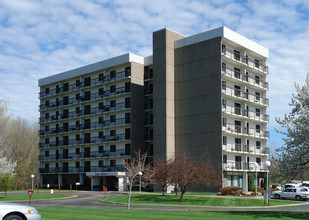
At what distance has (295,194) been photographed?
46031mm

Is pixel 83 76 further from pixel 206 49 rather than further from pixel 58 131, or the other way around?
pixel 206 49

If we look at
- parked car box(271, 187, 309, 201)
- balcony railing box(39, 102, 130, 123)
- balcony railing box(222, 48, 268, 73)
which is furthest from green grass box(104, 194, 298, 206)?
balcony railing box(39, 102, 130, 123)

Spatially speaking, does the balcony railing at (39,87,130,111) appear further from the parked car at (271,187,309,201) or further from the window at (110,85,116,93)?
the parked car at (271,187,309,201)

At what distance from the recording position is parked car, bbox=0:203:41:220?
13078mm

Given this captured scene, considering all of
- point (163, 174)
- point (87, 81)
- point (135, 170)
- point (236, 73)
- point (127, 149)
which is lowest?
point (163, 174)

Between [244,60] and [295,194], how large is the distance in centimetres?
2167

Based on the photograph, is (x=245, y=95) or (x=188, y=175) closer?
(x=188, y=175)

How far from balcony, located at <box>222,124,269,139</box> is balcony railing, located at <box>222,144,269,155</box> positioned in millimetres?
1732

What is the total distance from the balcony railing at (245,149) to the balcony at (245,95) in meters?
6.79

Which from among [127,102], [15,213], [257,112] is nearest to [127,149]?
[127,102]

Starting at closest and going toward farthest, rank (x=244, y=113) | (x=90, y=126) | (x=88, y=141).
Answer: (x=244, y=113) < (x=90, y=126) < (x=88, y=141)

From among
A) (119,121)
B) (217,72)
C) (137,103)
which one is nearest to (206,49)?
(217,72)

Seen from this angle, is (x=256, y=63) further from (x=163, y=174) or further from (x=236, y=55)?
(x=163, y=174)

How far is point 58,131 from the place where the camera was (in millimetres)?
77000
